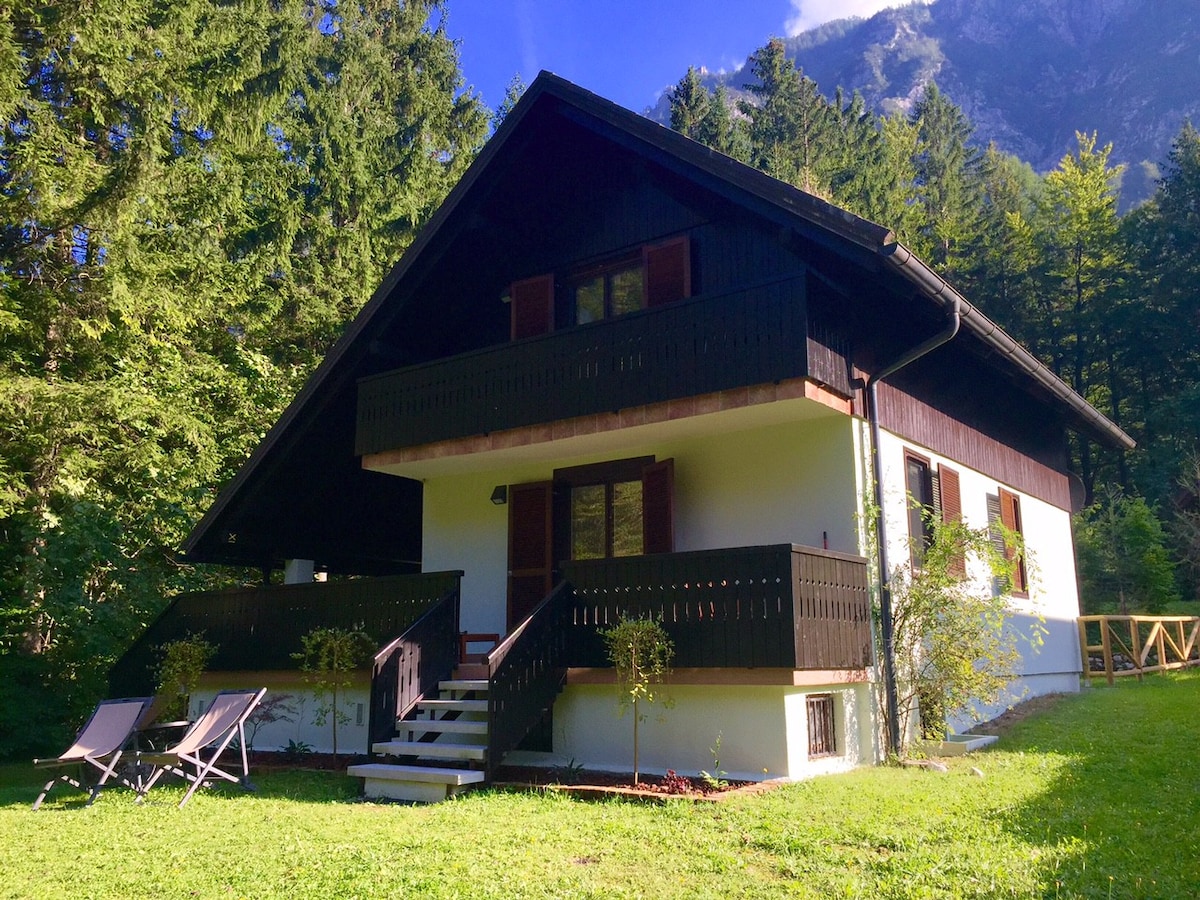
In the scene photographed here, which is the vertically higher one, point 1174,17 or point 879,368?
point 1174,17

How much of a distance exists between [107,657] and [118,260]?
7008 mm

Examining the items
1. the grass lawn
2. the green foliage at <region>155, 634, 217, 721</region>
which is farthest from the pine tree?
the grass lawn

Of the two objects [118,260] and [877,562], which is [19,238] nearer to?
[118,260]

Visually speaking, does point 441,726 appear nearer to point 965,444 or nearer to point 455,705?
point 455,705

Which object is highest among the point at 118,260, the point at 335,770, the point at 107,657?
the point at 118,260

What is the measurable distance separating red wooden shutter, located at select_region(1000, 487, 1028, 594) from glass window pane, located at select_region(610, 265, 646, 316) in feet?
21.2

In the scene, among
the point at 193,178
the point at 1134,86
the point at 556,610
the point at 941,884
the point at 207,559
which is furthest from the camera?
the point at 1134,86

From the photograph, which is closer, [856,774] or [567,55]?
[856,774]

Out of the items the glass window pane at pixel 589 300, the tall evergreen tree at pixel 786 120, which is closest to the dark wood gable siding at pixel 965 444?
the glass window pane at pixel 589 300

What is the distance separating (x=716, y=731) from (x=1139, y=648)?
13925 mm

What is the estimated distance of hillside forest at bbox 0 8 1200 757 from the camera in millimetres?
16703

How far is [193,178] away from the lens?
19.3 m

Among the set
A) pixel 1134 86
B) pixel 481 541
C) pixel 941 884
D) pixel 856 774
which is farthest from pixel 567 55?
pixel 1134 86

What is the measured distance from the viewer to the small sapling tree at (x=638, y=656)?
9.15 metres
